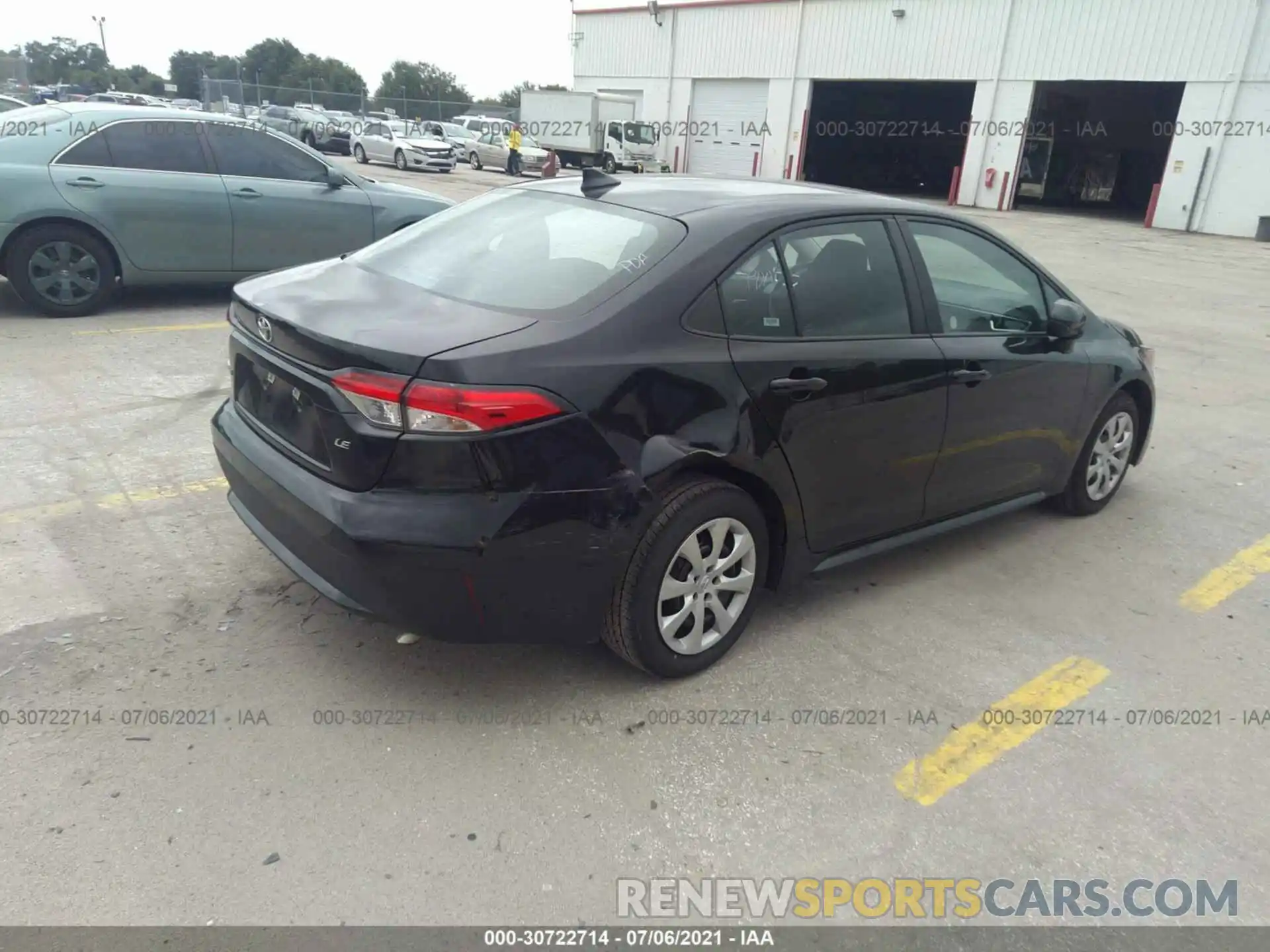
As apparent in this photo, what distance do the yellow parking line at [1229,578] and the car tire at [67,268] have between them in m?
7.66

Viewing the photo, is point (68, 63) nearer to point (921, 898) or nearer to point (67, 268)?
point (67, 268)

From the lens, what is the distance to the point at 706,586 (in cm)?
309

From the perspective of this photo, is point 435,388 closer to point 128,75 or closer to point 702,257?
point 702,257

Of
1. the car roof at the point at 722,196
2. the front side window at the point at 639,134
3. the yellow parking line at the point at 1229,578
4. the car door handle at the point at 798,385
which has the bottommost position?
the yellow parking line at the point at 1229,578

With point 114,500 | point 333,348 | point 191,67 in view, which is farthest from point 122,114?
point 191,67

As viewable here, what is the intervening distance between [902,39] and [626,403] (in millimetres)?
30117

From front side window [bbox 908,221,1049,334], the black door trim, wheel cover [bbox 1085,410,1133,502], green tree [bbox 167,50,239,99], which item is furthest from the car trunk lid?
green tree [bbox 167,50,239,99]

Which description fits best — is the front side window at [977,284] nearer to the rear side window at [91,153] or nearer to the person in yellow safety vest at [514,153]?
the rear side window at [91,153]

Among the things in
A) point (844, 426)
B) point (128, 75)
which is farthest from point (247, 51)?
point (844, 426)

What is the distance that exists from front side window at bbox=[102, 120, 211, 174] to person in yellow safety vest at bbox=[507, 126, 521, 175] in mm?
24344

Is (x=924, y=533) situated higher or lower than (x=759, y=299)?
lower

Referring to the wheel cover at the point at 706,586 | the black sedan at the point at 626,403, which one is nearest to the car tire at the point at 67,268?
the black sedan at the point at 626,403

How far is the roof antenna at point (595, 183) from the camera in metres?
3.53

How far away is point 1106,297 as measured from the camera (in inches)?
475
